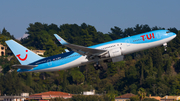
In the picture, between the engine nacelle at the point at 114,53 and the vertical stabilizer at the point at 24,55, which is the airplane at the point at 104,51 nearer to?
the engine nacelle at the point at 114,53

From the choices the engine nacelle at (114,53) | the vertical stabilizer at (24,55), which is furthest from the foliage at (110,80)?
the engine nacelle at (114,53)

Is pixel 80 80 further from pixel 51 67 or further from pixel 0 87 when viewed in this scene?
pixel 51 67

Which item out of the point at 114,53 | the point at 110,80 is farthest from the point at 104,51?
the point at 110,80

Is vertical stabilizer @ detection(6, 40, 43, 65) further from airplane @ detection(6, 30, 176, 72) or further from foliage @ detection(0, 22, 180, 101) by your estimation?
foliage @ detection(0, 22, 180, 101)

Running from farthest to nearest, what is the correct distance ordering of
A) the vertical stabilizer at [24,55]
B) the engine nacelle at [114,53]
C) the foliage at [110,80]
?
the foliage at [110,80] < the vertical stabilizer at [24,55] < the engine nacelle at [114,53]

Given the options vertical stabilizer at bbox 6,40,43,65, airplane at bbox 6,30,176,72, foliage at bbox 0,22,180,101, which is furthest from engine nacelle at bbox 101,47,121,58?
foliage at bbox 0,22,180,101

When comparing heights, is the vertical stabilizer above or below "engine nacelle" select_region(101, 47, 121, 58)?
A: above

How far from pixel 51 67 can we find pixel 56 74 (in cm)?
9689

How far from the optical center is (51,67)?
5703 cm

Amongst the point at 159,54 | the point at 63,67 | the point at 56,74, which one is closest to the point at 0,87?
the point at 56,74

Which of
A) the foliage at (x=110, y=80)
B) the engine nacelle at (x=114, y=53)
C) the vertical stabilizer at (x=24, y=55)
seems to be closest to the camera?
the engine nacelle at (x=114, y=53)

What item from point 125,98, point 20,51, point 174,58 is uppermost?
point 174,58

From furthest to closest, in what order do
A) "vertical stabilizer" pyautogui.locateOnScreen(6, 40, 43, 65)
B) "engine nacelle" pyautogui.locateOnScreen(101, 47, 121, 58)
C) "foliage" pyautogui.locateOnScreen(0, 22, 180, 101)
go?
"foliage" pyautogui.locateOnScreen(0, 22, 180, 101), "vertical stabilizer" pyautogui.locateOnScreen(6, 40, 43, 65), "engine nacelle" pyautogui.locateOnScreen(101, 47, 121, 58)

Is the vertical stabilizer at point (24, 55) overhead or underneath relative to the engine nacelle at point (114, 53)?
overhead
